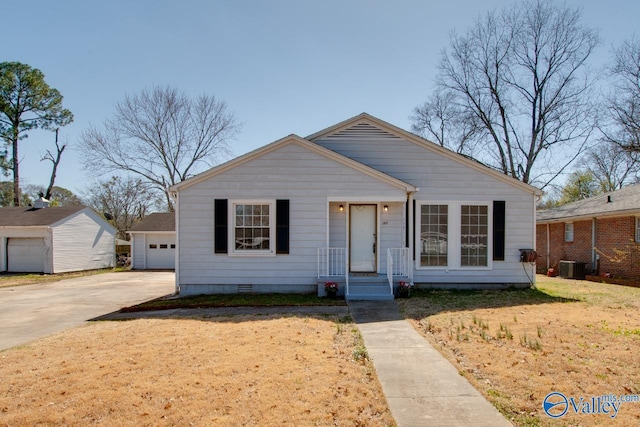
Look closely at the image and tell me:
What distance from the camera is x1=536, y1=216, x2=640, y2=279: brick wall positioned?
46.0ft

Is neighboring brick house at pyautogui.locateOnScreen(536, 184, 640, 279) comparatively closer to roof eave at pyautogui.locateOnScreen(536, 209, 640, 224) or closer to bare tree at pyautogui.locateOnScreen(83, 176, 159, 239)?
roof eave at pyautogui.locateOnScreen(536, 209, 640, 224)

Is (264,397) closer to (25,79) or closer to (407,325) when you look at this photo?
(407,325)

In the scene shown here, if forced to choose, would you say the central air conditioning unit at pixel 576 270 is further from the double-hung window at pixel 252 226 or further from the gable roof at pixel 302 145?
the double-hung window at pixel 252 226

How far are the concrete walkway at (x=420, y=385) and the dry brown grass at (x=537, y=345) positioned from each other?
0.65 ft

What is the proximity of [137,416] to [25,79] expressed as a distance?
3271 centimetres

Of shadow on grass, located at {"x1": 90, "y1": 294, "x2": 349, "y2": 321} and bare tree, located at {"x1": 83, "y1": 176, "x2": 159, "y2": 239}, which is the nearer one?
shadow on grass, located at {"x1": 90, "y1": 294, "x2": 349, "y2": 321}

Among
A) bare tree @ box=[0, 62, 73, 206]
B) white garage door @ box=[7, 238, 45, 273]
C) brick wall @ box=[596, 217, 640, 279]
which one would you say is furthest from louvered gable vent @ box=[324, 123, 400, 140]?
Result: bare tree @ box=[0, 62, 73, 206]

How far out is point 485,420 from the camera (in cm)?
359

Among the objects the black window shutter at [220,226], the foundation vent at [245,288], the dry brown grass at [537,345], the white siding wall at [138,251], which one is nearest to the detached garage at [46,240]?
the white siding wall at [138,251]

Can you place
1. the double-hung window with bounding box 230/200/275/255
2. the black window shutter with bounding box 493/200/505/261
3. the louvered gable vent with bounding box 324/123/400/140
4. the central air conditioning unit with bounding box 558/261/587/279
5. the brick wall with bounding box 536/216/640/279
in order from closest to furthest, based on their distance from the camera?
the double-hung window with bounding box 230/200/275/255, the black window shutter with bounding box 493/200/505/261, the louvered gable vent with bounding box 324/123/400/140, the brick wall with bounding box 536/216/640/279, the central air conditioning unit with bounding box 558/261/587/279

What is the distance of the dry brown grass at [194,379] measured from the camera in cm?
369

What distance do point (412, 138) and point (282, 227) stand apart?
488 cm

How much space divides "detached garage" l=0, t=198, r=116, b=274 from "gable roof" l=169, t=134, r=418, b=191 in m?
13.0

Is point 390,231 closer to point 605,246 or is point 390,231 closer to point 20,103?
point 605,246
